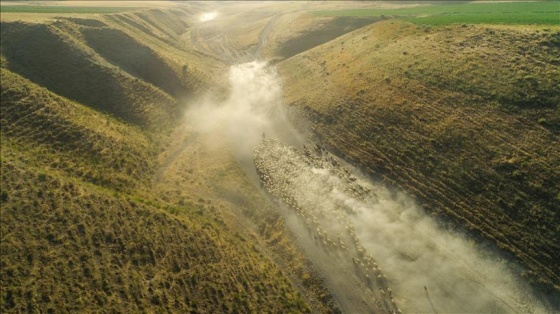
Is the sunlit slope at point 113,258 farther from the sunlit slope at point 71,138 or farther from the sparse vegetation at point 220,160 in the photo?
the sunlit slope at point 71,138

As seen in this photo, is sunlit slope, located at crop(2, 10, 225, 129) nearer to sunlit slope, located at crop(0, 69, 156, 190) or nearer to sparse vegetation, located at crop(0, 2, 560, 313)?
sparse vegetation, located at crop(0, 2, 560, 313)

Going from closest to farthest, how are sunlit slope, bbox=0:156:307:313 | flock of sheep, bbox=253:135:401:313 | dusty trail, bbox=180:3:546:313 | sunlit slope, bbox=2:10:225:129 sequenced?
1. sunlit slope, bbox=0:156:307:313
2. dusty trail, bbox=180:3:546:313
3. flock of sheep, bbox=253:135:401:313
4. sunlit slope, bbox=2:10:225:129

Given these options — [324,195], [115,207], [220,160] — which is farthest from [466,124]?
[115,207]

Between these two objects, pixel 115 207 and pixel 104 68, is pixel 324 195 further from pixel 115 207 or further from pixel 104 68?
pixel 104 68

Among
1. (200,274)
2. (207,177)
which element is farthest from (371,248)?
(207,177)

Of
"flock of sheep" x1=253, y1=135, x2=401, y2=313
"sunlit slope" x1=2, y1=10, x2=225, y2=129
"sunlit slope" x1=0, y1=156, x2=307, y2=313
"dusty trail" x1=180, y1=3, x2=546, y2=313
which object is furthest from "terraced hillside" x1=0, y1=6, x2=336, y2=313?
"flock of sheep" x1=253, y1=135, x2=401, y2=313

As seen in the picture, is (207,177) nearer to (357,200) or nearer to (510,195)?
(357,200)
